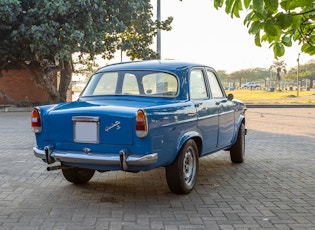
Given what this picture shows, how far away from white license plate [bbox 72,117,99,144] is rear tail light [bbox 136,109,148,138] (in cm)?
54

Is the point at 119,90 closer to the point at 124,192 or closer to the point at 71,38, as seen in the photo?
the point at 124,192

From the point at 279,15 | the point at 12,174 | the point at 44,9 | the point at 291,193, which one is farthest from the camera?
the point at 44,9

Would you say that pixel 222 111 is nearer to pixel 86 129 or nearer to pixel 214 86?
pixel 214 86

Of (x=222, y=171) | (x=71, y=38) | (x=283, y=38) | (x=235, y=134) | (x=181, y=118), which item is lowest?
(x=222, y=171)

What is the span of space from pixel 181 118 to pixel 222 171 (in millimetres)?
2316

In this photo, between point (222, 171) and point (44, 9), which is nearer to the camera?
point (222, 171)

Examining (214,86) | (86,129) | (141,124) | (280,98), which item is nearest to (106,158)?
(86,129)

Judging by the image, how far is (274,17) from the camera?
123 inches

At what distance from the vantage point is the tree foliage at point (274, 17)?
2.92 metres

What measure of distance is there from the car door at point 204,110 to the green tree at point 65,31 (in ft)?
46.7

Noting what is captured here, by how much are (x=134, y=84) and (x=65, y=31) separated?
15.3 m

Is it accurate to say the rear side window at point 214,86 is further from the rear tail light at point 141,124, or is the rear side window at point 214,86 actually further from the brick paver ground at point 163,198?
the rear tail light at point 141,124

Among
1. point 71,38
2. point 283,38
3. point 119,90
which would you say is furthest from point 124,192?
point 71,38

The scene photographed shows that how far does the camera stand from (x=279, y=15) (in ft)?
10.3
